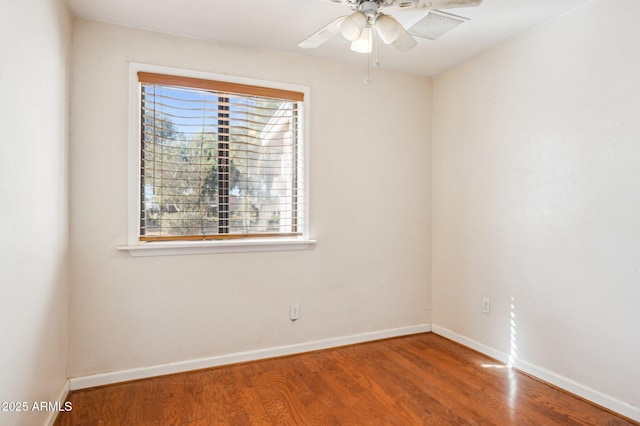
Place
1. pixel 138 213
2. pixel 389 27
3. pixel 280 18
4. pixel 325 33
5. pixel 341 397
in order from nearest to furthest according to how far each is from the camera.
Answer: pixel 389 27 → pixel 325 33 → pixel 341 397 → pixel 280 18 → pixel 138 213

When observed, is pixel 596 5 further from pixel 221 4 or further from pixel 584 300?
pixel 221 4

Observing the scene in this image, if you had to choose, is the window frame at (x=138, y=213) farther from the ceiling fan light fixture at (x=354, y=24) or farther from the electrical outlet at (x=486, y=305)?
the electrical outlet at (x=486, y=305)

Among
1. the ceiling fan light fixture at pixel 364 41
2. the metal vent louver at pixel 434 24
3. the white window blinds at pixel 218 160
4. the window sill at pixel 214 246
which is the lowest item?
the window sill at pixel 214 246

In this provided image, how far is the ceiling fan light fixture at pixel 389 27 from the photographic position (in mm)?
1771

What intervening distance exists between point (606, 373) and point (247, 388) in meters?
2.19

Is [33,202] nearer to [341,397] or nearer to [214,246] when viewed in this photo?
[214,246]

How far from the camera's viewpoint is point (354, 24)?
1.71 metres

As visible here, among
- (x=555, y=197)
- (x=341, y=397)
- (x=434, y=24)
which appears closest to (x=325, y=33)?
(x=434, y=24)

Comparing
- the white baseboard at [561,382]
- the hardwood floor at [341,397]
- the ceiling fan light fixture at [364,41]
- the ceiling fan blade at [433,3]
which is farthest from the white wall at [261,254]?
the ceiling fan blade at [433,3]

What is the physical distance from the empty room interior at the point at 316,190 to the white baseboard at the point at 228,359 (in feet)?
0.06

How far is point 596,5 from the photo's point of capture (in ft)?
7.02

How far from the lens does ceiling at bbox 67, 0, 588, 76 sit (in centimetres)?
220

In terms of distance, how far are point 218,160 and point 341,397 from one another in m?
1.88

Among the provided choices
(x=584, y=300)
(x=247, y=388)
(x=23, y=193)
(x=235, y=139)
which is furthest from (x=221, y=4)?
(x=584, y=300)
